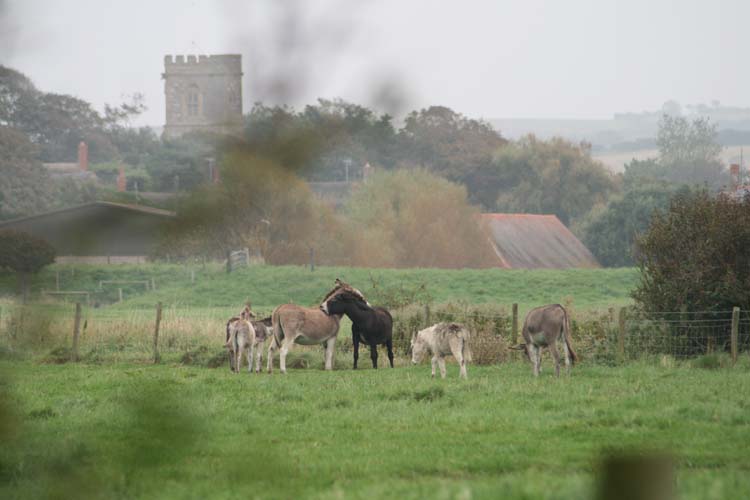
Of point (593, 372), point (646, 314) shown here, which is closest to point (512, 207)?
point (646, 314)

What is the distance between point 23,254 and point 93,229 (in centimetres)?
22

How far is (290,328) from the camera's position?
22.6 m

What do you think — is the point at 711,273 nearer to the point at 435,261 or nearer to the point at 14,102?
the point at 14,102

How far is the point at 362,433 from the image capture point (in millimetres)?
11180

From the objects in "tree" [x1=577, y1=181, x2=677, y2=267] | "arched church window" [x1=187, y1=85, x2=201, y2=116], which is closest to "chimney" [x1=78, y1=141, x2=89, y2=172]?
"arched church window" [x1=187, y1=85, x2=201, y2=116]

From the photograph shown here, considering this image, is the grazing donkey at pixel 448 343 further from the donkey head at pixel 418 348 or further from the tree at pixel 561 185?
the tree at pixel 561 185

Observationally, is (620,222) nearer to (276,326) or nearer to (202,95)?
(276,326)

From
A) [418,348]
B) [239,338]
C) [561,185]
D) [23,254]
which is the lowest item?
[418,348]

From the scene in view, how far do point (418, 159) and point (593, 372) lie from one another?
1487 centimetres

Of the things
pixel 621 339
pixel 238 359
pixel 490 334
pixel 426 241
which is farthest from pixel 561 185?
pixel 238 359

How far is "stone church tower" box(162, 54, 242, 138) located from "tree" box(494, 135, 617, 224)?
177 feet

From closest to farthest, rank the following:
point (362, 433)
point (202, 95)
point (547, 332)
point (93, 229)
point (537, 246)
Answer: point (202, 95)
point (93, 229)
point (362, 433)
point (547, 332)
point (537, 246)

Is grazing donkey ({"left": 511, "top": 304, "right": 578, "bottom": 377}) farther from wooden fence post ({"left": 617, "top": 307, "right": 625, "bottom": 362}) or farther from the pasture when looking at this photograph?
the pasture

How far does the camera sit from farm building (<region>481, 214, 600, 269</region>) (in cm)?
7538
